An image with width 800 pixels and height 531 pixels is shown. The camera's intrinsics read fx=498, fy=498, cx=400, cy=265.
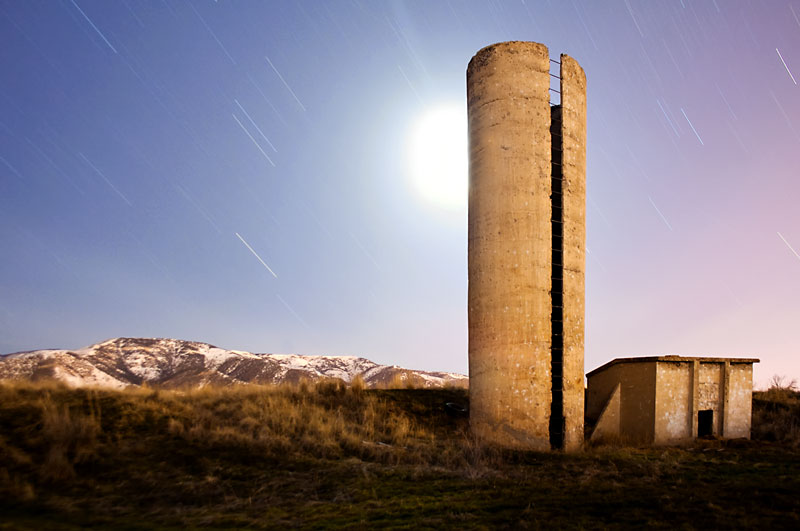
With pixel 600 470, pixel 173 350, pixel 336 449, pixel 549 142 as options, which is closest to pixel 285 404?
pixel 336 449

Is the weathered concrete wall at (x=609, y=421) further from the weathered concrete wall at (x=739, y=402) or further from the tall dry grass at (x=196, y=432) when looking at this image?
the tall dry grass at (x=196, y=432)

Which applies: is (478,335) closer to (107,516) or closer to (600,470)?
(600,470)

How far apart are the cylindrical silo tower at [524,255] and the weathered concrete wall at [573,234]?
0.03 metres

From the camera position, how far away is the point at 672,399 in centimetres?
1583

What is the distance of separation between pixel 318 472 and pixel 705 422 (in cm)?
1385

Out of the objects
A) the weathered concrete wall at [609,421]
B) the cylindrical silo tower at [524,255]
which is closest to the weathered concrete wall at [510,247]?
the cylindrical silo tower at [524,255]

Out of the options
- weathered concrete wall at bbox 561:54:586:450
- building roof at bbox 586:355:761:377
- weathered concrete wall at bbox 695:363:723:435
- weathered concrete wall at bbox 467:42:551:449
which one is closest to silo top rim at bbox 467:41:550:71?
weathered concrete wall at bbox 467:42:551:449

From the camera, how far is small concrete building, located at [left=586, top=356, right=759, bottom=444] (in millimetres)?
15617

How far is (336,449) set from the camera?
483 inches

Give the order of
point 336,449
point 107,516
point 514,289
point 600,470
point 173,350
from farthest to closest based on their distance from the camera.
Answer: point 173,350 → point 514,289 → point 336,449 → point 600,470 → point 107,516

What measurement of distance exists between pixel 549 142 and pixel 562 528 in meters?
11.4

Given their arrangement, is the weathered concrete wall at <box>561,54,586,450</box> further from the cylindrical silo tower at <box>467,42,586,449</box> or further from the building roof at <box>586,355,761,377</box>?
the building roof at <box>586,355,761,377</box>

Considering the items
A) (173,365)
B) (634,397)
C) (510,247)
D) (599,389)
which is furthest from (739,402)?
(173,365)

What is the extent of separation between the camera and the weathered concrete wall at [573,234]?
48.4ft
